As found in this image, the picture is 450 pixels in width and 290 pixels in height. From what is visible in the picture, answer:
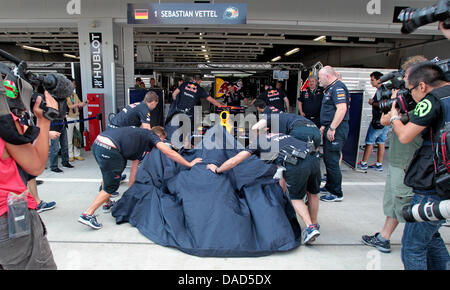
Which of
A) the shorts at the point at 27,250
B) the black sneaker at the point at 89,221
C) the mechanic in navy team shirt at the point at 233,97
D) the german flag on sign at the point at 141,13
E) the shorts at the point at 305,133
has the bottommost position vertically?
the black sneaker at the point at 89,221

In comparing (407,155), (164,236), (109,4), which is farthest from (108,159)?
(109,4)

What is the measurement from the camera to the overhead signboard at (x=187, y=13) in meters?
4.92

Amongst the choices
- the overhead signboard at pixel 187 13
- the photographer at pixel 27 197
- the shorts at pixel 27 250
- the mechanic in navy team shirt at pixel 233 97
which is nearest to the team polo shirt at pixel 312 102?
the overhead signboard at pixel 187 13

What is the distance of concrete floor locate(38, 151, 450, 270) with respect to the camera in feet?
8.23

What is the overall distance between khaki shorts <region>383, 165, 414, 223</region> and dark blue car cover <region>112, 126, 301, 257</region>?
2.89 feet

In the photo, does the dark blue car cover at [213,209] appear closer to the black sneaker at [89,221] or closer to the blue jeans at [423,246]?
the black sneaker at [89,221]

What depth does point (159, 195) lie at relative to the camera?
3.23m

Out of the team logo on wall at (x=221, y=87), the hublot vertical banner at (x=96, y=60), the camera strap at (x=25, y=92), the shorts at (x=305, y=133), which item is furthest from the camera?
the team logo on wall at (x=221, y=87)

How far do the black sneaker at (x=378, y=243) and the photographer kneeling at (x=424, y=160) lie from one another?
2.62ft

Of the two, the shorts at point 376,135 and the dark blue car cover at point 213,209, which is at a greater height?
the shorts at point 376,135

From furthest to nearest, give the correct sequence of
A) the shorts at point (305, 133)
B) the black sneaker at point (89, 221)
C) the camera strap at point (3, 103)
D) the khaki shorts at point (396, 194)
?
the black sneaker at point (89, 221)
the shorts at point (305, 133)
the khaki shorts at point (396, 194)
the camera strap at point (3, 103)

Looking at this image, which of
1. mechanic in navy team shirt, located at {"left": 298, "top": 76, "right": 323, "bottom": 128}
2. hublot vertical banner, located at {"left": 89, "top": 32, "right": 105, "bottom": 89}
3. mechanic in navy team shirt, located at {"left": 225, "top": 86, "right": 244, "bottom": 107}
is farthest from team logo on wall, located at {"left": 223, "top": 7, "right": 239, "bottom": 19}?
mechanic in navy team shirt, located at {"left": 225, "top": 86, "right": 244, "bottom": 107}

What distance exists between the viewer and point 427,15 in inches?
65.5

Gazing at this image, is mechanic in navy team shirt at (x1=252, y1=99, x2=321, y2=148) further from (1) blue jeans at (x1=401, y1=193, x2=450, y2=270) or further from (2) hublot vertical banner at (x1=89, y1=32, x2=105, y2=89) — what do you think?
(2) hublot vertical banner at (x1=89, y1=32, x2=105, y2=89)
